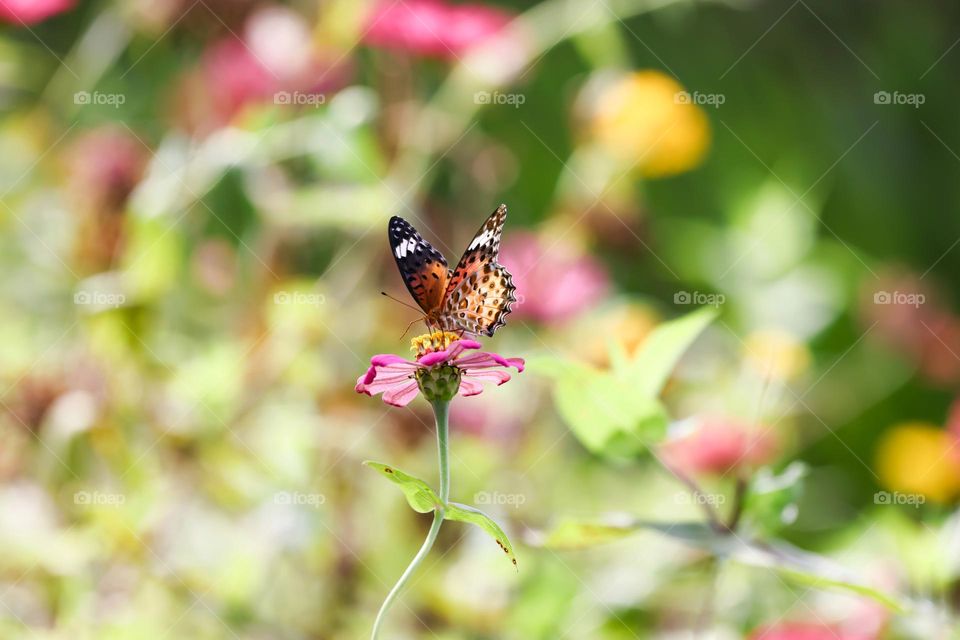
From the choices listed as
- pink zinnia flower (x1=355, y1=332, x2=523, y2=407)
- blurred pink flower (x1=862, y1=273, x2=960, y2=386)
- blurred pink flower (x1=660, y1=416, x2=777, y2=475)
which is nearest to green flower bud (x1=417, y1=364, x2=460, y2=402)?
pink zinnia flower (x1=355, y1=332, x2=523, y2=407)

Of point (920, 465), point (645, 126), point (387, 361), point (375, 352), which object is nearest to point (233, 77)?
point (375, 352)

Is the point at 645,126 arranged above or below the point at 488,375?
above

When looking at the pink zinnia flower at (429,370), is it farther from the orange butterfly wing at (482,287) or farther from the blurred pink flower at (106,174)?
the blurred pink flower at (106,174)

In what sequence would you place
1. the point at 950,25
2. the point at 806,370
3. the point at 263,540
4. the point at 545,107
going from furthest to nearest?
the point at 950,25 → the point at 545,107 → the point at 806,370 → the point at 263,540

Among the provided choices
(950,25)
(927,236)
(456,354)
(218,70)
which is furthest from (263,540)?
(950,25)

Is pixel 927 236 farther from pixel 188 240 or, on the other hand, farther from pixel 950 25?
pixel 188 240

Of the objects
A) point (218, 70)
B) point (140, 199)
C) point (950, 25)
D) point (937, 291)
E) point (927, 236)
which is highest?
point (950, 25)

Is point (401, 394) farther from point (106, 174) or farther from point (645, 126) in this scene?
point (645, 126)
